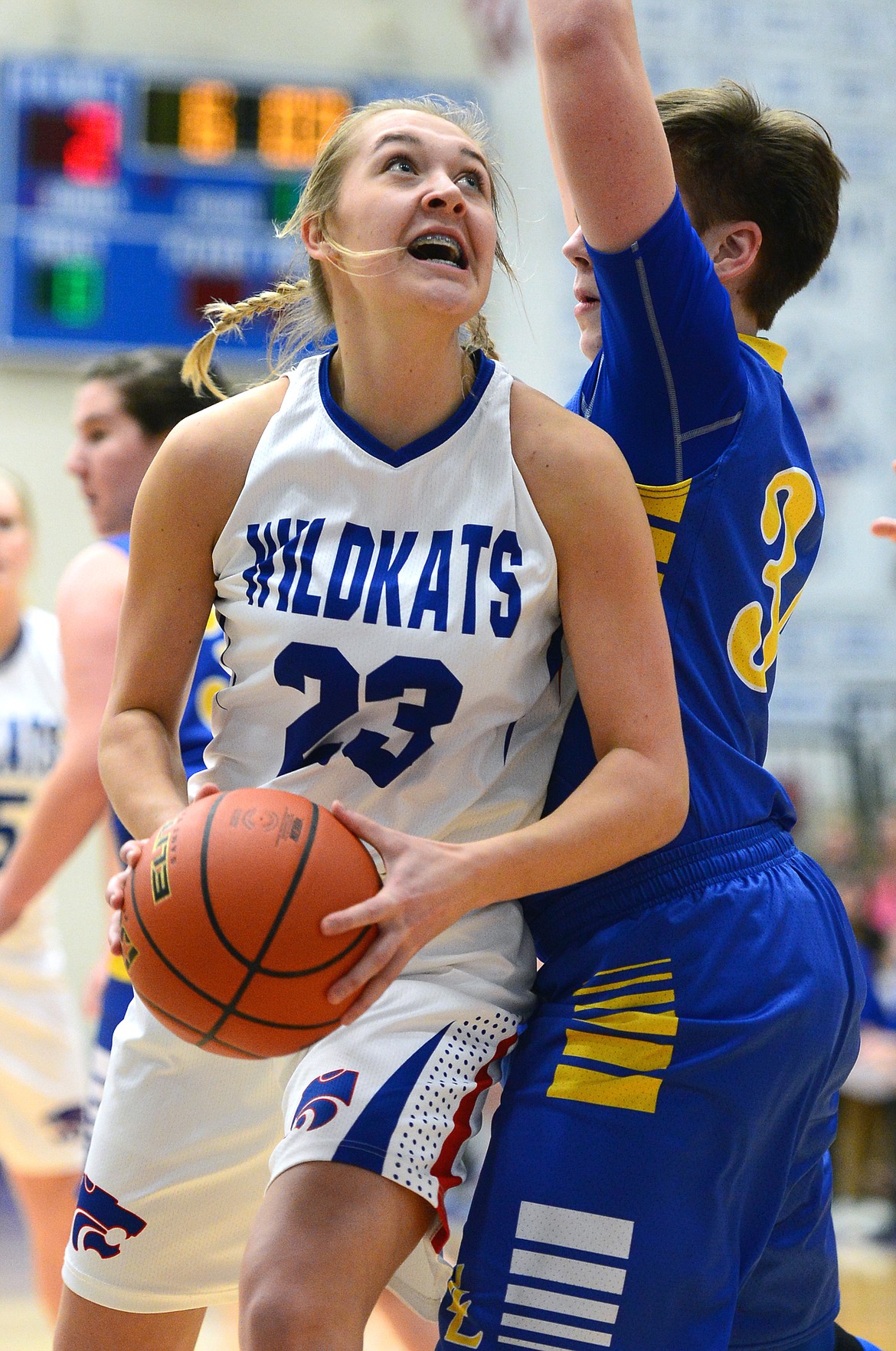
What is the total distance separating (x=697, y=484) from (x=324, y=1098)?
873 mm

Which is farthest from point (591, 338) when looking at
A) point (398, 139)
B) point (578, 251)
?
point (398, 139)

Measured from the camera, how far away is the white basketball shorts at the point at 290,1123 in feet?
5.55

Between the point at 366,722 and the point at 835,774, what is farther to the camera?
the point at 835,774

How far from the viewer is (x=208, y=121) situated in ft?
24.9

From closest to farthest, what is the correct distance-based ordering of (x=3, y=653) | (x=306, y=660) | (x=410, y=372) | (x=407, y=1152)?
(x=407, y=1152) < (x=306, y=660) < (x=410, y=372) < (x=3, y=653)

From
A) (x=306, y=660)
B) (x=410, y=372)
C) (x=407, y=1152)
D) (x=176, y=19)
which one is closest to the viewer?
(x=407, y=1152)

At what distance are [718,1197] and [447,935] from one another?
1.43 feet

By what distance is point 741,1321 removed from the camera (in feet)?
6.19

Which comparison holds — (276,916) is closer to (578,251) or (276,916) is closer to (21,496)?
(578,251)

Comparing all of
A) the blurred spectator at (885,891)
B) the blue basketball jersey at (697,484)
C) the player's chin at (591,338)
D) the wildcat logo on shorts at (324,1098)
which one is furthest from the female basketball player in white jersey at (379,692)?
the blurred spectator at (885,891)

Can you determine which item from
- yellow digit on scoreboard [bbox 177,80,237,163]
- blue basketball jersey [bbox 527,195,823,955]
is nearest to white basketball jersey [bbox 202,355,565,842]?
blue basketball jersey [bbox 527,195,823,955]

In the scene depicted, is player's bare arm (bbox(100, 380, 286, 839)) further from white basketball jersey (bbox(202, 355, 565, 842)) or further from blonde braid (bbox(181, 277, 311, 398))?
blonde braid (bbox(181, 277, 311, 398))

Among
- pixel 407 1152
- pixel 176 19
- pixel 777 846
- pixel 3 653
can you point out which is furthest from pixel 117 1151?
pixel 176 19

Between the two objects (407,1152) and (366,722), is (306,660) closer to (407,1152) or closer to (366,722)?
(366,722)
